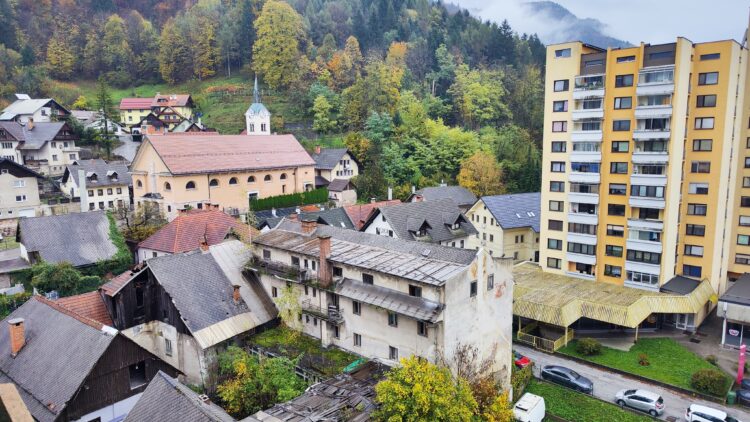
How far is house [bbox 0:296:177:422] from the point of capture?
903 inches

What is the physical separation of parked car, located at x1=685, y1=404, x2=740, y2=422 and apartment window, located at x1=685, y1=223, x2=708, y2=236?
18.9 meters

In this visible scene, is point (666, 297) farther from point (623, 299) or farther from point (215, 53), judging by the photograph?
point (215, 53)

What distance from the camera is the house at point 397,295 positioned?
25562mm

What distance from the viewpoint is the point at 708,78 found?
4075 cm

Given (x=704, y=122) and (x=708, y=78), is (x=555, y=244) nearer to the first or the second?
(x=704, y=122)

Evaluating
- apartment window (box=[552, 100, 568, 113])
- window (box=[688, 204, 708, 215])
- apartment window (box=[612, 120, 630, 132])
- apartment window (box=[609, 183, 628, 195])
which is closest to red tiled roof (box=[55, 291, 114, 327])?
apartment window (box=[552, 100, 568, 113])

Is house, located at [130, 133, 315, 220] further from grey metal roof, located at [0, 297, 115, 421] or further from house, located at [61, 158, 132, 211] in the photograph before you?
grey metal roof, located at [0, 297, 115, 421]

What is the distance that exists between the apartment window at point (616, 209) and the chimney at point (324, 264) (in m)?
27.8

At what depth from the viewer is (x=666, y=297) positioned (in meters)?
39.2

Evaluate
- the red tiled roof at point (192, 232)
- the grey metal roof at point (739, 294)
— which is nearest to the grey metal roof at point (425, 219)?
the red tiled roof at point (192, 232)

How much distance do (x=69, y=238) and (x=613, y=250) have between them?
46917mm

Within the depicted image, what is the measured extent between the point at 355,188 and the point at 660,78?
137 feet

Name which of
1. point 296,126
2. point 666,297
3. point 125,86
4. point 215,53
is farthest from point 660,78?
point 125,86

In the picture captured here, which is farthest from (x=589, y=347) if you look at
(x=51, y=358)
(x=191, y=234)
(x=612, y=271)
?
(x=51, y=358)
